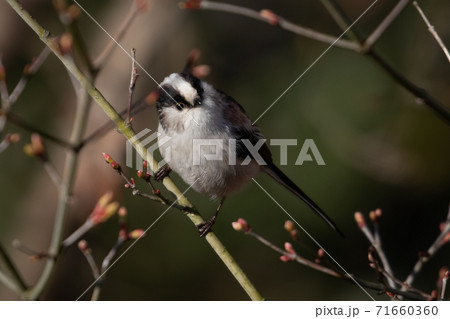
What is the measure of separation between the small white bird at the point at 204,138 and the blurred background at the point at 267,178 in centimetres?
115

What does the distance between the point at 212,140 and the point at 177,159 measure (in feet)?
0.60

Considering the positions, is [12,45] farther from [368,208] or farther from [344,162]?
[368,208]

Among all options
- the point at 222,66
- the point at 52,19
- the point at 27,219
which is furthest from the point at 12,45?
the point at 222,66

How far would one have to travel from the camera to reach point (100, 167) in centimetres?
436

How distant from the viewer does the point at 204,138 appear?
2.69 metres

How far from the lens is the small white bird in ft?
8.61

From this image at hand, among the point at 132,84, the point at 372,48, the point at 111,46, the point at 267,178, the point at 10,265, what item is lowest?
the point at 267,178

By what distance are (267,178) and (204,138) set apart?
178 cm

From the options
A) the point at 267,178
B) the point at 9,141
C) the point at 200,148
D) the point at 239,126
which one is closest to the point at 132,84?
the point at 9,141

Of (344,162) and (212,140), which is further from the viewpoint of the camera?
(344,162)

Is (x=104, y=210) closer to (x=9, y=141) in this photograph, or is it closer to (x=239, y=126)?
(x=9, y=141)

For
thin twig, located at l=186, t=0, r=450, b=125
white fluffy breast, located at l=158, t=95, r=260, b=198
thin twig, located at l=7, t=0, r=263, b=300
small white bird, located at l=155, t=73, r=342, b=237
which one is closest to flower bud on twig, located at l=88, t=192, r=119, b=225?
thin twig, located at l=7, t=0, r=263, b=300

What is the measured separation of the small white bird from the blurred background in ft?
3.77

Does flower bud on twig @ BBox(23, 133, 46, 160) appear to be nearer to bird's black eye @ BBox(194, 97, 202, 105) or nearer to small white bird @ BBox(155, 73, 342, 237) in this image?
small white bird @ BBox(155, 73, 342, 237)
